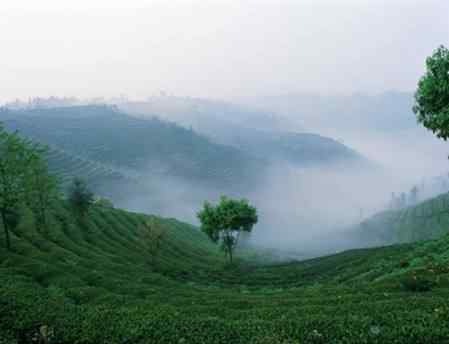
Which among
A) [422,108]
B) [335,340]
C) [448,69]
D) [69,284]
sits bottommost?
[69,284]

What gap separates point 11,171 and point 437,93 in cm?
4676

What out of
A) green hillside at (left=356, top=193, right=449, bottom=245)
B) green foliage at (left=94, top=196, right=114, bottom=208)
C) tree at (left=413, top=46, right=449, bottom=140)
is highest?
tree at (left=413, top=46, right=449, bottom=140)

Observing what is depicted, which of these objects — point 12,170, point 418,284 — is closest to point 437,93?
point 418,284

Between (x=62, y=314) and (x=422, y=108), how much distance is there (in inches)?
1254

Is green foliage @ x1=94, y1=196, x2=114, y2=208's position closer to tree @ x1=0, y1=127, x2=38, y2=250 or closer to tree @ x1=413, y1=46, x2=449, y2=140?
tree @ x1=0, y1=127, x2=38, y2=250

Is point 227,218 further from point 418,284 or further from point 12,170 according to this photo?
point 418,284

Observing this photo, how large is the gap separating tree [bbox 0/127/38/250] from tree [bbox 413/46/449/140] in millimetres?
45412

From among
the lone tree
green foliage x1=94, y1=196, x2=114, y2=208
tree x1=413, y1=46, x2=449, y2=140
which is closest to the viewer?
tree x1=413, y1=46, x2=449, y2=140

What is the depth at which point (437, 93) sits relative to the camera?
998 inches

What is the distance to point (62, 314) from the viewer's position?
12.2 metres

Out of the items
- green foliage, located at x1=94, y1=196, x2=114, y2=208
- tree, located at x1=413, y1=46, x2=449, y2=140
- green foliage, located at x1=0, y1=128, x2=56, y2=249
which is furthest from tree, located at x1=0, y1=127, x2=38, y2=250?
green foliage, located at x1=94, y1=196, x2=114, y2=208

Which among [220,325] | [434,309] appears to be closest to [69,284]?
[220,325]

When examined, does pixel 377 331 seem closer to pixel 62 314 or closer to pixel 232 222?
pixel 62 314

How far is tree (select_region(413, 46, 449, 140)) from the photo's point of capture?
80.7ft
